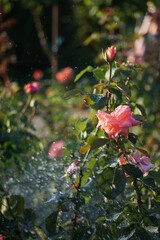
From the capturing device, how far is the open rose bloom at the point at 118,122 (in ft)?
3.46

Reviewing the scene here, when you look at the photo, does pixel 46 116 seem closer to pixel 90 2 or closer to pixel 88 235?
pixel 90 2

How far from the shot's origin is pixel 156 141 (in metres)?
3.28

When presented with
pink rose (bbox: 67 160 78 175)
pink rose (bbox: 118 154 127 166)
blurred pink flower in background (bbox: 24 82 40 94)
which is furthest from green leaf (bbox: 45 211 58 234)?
blurred pink flower in background (bbox: 24 82 40 94)

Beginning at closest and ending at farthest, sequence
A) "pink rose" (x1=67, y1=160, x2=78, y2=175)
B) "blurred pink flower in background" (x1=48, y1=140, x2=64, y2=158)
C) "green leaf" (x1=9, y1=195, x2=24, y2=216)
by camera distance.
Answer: "pink rose" (x1=67, y1=160, x2=78, y2=175) < "green leaf" (x1=9, y1=195, x2=24, y2=216) < "blurred pink flower in background" (x1=48, y1=140, x2=64, y2=158)

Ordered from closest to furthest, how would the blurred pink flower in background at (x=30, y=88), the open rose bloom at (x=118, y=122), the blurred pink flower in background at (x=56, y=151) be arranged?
1. the open rose bloom at (x=118, y=122)
2. the blurred pink flower in background at (x=56, y=151)
3. the blurred pink flower in background at (x=30, y=88)

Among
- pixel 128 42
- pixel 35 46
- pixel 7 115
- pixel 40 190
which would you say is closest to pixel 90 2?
pixel 128 42

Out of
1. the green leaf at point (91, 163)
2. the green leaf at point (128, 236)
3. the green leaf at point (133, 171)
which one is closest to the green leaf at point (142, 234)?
the green leaf at point (128, 236)

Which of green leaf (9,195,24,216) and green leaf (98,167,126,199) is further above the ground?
green leaf (98,167,126,199)

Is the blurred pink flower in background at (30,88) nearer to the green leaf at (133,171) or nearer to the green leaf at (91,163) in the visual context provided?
the green leaf at (91,163)

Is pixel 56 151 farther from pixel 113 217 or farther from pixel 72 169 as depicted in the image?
pixel 113 217

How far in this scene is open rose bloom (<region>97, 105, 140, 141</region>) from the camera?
1055 millimetres

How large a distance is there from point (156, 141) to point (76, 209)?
7.03 feet

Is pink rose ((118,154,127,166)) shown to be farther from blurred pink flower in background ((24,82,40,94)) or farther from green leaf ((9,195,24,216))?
blurred pink flower in background ((24,82,40,94))

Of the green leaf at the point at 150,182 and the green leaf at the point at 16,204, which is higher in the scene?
the green leaf at the point at 150,182
